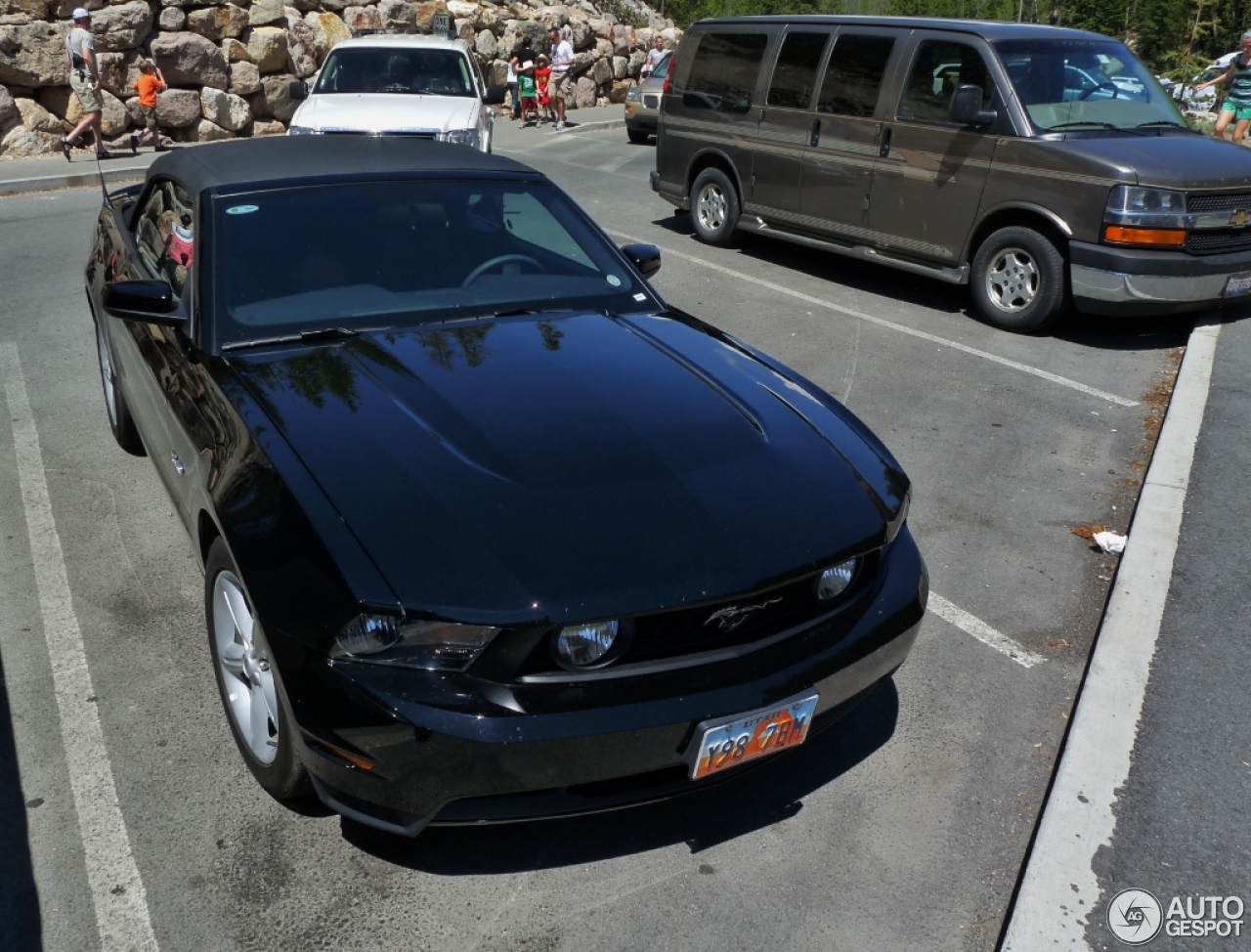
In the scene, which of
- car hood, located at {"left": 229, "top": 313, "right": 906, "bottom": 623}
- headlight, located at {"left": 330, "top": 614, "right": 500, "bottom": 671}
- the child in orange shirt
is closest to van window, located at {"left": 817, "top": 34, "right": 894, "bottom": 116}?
car hood, located at {"left": 229, "top": 313, "right": 906, "bottom": 623}

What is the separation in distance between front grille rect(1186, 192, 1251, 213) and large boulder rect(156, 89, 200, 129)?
1456 centimetres

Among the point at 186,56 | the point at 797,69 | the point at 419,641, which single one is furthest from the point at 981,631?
the point at 186,56

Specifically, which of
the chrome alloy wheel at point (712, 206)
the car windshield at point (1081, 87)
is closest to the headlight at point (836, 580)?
the car windshield at point (1081, 87)

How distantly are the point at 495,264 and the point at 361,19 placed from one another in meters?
18.2

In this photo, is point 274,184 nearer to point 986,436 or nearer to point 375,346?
point 375,346

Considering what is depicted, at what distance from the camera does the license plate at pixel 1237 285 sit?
781 cm

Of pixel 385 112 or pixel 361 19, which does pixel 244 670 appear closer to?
pixel 385 112

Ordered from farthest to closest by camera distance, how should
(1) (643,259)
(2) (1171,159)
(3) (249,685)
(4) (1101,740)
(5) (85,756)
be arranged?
1. (2) (1171,159)
2. (1) (643,259)
3. (4) (1101,740)
4. (5) (85,756)
5. (3) (249,685)

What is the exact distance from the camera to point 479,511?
9.36ft

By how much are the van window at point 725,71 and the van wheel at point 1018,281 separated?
2.80m

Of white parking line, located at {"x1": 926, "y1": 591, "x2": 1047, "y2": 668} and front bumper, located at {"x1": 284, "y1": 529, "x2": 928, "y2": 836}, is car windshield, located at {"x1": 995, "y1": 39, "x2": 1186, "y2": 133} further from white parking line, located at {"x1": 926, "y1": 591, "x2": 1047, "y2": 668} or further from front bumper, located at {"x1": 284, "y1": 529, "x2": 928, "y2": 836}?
front bumper, located at {"x1": 284, "y1": 529, "x2": 928, "y2": 836}

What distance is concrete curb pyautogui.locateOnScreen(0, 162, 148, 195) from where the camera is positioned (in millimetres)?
13641

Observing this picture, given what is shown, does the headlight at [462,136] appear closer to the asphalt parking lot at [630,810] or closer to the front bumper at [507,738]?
the asphalt parking lot at [630,810]

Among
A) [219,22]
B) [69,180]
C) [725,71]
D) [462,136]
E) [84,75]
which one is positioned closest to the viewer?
[725,71]
